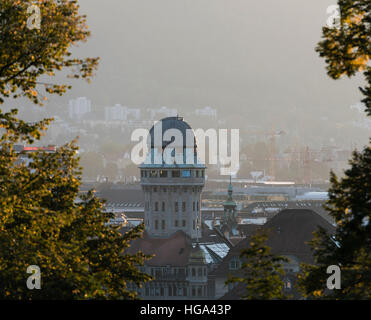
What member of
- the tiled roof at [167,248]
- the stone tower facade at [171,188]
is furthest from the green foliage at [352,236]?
the stone tower facade at [171,188]

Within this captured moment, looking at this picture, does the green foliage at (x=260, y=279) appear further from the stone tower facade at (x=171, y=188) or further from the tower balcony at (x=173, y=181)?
the tower balcony at (x=173, y=181)

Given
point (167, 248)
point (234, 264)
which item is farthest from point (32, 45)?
point (167, 248)

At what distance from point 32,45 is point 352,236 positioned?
891 cm

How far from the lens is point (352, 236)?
30.8 m

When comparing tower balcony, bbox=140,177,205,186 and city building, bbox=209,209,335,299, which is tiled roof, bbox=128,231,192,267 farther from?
city building, bbox=209,209,335,299

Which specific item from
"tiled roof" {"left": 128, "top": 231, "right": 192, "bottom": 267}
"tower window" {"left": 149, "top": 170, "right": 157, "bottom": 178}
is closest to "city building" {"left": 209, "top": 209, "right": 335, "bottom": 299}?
"tiled roof" {"left": 128, "top": 231, "right": 192, "bottom": 267}

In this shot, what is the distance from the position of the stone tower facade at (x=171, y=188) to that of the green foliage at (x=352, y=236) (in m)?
116

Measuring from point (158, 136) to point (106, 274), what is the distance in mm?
117975

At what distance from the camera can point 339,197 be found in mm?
31891

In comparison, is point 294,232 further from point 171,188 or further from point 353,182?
point 353,182

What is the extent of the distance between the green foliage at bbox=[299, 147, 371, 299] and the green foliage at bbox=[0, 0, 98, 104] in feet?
22.9

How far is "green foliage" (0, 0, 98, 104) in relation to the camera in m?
33.2

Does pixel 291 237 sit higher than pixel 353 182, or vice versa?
pixel 353 182
